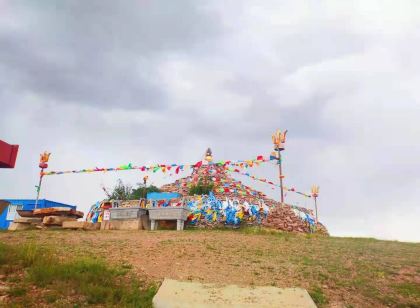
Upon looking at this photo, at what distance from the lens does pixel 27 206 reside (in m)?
29.8

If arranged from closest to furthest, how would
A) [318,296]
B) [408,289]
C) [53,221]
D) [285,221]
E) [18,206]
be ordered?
[318,296]
[408,289]
[53,221]
[285,221]
[18,206]

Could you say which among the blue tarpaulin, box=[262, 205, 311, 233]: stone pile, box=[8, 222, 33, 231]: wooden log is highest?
the blue tarpaulin

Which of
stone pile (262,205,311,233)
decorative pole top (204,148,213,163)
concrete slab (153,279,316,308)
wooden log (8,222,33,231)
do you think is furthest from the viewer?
decorative pole top (204,148,213,163)

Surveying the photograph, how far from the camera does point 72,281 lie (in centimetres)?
734

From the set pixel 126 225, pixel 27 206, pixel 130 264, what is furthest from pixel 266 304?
pixel 27 206

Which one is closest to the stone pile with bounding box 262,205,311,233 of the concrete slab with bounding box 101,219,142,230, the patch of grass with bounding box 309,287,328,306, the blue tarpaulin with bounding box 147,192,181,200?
the blue tarpaulin with bounding box 147,192,181,200

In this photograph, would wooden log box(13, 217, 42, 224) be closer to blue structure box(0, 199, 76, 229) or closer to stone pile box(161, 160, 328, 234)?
stone pile box(161, 160, 328, 234)

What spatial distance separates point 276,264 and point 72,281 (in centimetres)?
536

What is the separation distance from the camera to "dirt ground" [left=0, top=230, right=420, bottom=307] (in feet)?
27.0

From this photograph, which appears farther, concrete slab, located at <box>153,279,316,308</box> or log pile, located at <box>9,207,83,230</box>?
log pile, located at <box>9,207,83,230</box>

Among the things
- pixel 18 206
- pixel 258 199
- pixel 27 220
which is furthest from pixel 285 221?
pixel 18 206

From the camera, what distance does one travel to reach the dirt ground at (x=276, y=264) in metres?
8.23

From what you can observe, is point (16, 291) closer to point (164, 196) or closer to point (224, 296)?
point (224, 296)

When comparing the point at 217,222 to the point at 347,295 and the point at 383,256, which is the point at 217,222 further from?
the point at 347,295
